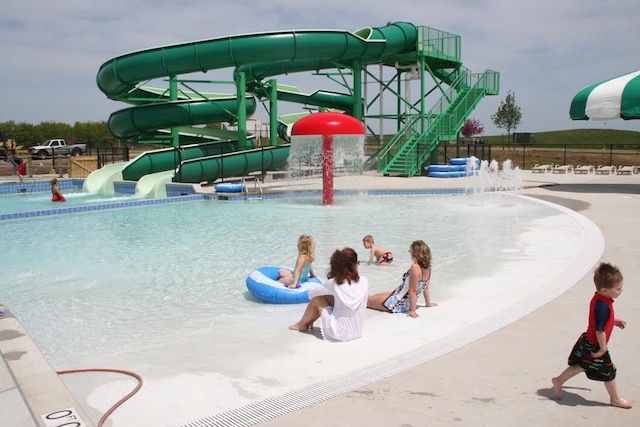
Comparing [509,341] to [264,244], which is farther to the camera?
[264,244]

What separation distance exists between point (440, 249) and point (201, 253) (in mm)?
3889

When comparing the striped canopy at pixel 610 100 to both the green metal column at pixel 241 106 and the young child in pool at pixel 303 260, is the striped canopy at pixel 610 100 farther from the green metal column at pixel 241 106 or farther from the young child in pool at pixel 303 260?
the young child in pool at pixel 303 260

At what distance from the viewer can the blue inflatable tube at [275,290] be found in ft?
21.2

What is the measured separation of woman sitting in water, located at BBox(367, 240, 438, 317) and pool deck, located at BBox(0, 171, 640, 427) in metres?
0.96

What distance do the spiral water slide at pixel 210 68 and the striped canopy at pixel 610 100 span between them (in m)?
9.67

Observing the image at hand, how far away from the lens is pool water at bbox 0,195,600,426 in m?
4.44

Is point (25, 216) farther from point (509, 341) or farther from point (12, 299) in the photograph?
point (509, 341)

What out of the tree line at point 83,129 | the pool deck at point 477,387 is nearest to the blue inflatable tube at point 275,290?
the pool deck at point 477,387

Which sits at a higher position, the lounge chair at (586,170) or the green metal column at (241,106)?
the green metal column at (241,106)

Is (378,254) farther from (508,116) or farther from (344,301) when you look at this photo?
(508,116)

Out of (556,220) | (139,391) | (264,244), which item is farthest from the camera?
(556,220)

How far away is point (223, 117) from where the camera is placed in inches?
972

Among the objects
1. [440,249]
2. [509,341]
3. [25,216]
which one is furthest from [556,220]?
[25,216]

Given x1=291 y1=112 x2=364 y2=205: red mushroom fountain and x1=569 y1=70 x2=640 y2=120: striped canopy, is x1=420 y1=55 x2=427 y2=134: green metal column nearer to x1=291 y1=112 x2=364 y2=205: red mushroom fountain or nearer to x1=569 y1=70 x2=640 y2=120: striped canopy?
x1=569 y1=70 x2=640 y2=120: striped canopy
